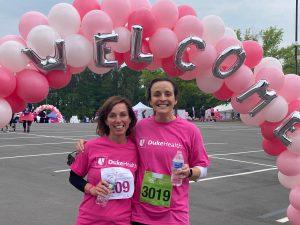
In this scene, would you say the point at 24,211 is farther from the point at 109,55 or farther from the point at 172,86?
the point at 172,86

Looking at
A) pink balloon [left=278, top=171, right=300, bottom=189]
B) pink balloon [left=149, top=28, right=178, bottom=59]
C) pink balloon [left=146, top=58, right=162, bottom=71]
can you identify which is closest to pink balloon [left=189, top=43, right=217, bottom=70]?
pink balloon [left=149, top=28, right=178, bottom=59]

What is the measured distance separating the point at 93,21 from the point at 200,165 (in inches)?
66.0

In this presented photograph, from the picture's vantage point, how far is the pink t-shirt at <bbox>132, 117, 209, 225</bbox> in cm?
310

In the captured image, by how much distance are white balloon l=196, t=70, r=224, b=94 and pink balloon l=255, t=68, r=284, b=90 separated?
0.45 meters

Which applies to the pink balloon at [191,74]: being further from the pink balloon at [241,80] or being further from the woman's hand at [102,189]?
the woman's hand at [102,189]

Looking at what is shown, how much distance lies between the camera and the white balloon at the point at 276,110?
14.7 ft

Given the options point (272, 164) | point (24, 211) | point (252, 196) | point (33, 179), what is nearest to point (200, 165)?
point (24, 211)

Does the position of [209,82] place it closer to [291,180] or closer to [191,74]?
[191,74]

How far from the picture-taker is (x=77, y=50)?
383 centimetres

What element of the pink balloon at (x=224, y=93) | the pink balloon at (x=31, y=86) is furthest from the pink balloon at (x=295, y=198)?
the pink balloon at (x=31, y=86)

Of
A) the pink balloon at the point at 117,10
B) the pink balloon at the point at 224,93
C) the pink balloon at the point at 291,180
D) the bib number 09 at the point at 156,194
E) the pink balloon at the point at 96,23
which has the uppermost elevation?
the pink balloon at the point at 117,10

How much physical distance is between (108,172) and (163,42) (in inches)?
64.4

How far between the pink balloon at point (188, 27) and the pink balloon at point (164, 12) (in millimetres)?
106

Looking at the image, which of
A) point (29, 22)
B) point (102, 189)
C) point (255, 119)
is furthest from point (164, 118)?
point (255, 119)
